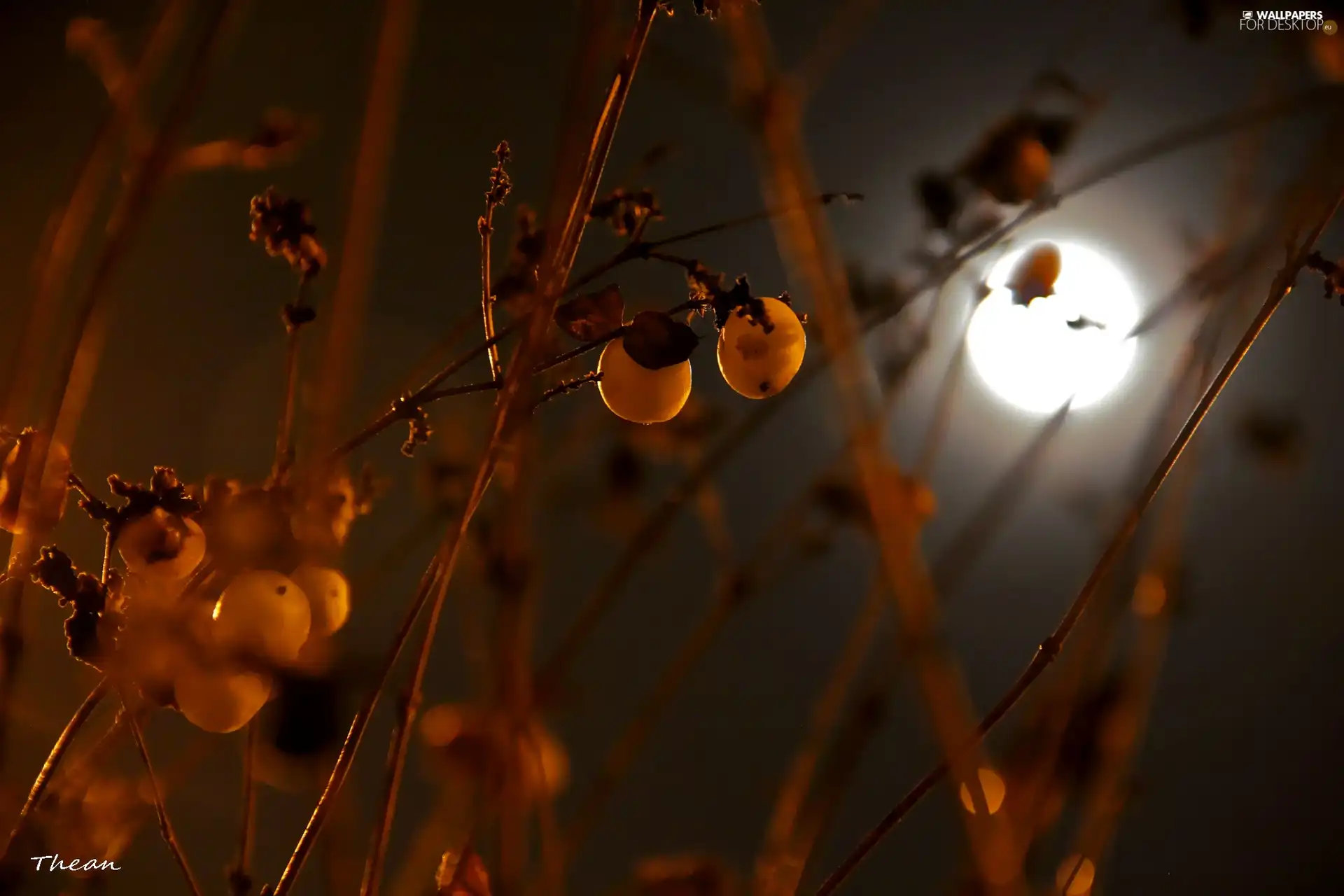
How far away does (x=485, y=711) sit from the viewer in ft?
0.86

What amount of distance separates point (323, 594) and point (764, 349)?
18 centimetres

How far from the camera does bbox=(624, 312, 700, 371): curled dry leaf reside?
0.94 ft

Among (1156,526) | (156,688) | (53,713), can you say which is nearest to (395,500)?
(53,713)

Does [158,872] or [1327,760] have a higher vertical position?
[1327,760]

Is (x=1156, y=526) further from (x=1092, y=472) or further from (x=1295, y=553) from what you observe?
(x=1295, y=553)

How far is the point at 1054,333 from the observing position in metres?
0.51

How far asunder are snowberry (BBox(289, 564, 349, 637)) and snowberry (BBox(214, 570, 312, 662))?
3 centimetres

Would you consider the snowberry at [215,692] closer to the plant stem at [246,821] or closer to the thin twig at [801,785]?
the plant stem at [246,821]

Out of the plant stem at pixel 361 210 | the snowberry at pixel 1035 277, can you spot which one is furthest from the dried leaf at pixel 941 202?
the plant stem at pixel 361 210

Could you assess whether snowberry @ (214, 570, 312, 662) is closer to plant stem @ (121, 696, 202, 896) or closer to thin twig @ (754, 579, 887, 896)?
plant stem @ (121, 696, 202, 896)

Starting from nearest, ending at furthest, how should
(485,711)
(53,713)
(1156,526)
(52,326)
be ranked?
(485,711), (1156,526), (52,326), (53,713)

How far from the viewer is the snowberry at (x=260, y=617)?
257 millimetres

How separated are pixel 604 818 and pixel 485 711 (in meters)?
0.57

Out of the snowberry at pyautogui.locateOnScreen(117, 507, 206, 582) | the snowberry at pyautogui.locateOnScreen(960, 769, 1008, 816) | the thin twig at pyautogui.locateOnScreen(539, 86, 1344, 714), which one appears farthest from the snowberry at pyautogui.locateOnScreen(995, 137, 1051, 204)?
the snowberry at pyautogui.locateOnScreen(117, 507, 206, 582)
